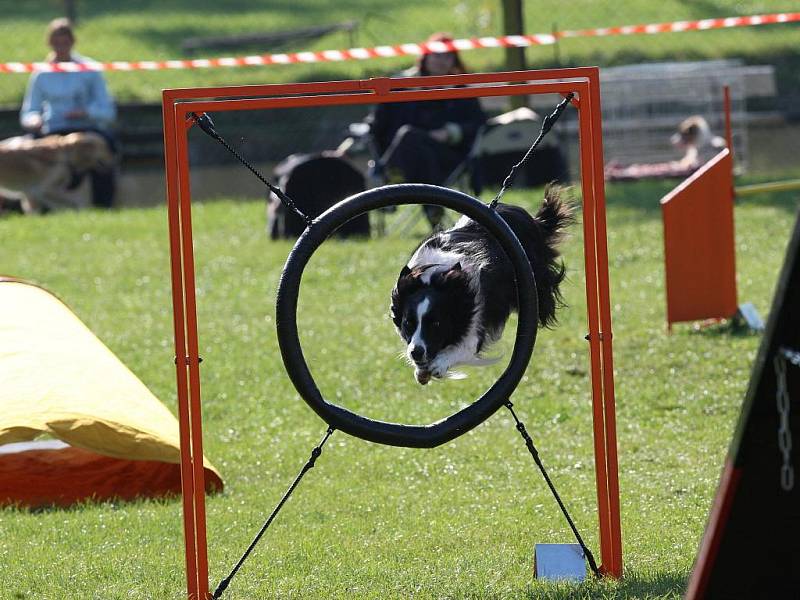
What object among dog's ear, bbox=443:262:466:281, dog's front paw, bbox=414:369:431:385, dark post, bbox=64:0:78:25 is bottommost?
dog's front paw, bbox=414:369:431:385

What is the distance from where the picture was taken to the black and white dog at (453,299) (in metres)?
4.21

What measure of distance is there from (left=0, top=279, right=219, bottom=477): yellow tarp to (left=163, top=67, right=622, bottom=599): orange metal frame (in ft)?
3.88

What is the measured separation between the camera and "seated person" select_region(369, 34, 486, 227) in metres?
10.8

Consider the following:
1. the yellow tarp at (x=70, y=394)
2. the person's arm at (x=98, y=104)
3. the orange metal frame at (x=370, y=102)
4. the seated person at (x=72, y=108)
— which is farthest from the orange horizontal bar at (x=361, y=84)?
the person's arm at (x=98, y=104)

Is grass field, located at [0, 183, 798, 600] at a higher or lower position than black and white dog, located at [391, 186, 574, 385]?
lower

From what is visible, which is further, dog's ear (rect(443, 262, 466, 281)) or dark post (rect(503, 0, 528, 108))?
dark post (rect(503, 0, 528, 108))

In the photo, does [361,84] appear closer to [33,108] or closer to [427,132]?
[427,132]

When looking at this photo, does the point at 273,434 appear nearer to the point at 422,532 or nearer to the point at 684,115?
the point at 422,532

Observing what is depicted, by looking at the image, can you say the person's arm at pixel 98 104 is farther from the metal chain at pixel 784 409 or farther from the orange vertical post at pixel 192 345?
the metal chain at pixel 784 409

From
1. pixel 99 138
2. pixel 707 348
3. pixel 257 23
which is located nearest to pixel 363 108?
pixel 99 138

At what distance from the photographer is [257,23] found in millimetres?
21094

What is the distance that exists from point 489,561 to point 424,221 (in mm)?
7498

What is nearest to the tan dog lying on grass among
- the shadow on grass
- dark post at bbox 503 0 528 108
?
dark post at bbox 503 0 528 108

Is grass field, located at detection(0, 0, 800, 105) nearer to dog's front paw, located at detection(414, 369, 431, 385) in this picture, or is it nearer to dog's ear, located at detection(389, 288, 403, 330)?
dog's ear, located at detection(389, 288, 403, 330)
